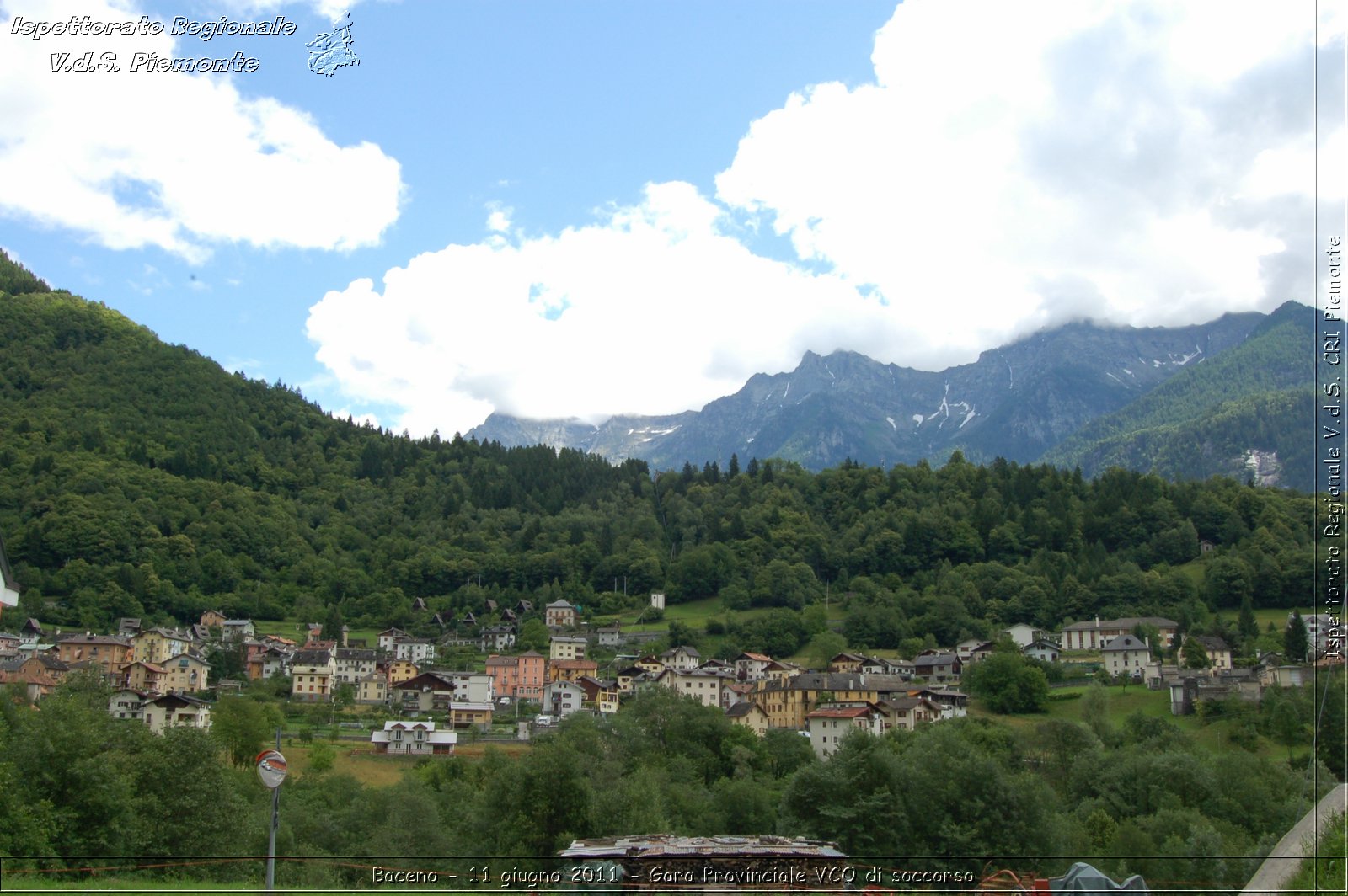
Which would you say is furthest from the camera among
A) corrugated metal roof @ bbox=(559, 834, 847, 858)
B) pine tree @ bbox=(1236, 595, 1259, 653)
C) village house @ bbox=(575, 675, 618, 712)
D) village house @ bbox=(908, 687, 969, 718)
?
village house @ bbox=(575, 675, 618, 712)

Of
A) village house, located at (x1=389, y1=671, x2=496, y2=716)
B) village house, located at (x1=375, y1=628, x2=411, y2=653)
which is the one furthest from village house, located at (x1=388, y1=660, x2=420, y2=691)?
village house, located at (x1=375, y1=628, x2=411, y2=653)

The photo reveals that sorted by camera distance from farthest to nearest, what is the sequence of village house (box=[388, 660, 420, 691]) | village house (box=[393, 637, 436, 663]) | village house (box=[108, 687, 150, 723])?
village house (box=[393, 637, 436, 663]) < village house (box=[388, 660, 420, 691]) < village house (box=[108, 687, 150, 723])

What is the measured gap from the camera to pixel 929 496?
107438 mm

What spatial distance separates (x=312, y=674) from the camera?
2773 inches

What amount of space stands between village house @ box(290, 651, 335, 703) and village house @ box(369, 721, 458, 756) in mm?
19118

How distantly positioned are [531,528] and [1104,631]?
60.7 meters

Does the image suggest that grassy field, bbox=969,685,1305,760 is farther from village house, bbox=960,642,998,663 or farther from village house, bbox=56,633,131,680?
village house, bbox=56,633,131,680

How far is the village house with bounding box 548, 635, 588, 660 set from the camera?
269 ft

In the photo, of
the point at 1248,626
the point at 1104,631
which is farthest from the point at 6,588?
the point at 1104,631

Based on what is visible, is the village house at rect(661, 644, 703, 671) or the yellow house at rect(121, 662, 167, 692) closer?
the yellow house at rect(121, 662, 167, 692)

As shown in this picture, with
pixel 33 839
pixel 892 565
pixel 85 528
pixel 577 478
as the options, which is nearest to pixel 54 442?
pixel 85 528

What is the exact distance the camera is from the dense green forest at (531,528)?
275ft

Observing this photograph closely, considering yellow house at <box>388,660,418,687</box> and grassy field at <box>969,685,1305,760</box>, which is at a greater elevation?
grassy field at <box>969,685,1305,760</box>

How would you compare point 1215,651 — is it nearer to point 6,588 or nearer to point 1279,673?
point 1279,673
